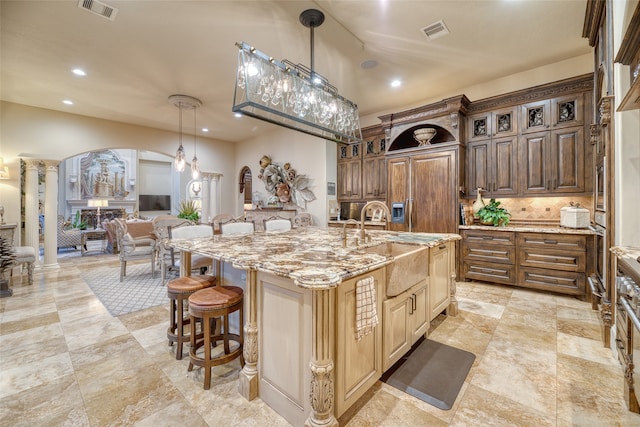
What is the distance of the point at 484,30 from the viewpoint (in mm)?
2928

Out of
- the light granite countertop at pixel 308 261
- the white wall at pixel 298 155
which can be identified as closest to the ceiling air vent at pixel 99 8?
the light granite countertop at pixel 308 261

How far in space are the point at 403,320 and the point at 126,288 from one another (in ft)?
13.6

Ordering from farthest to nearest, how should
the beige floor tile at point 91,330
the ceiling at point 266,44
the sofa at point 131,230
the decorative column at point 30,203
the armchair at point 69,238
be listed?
the armchair at point 69,238 < the sofa at point 131,230 < the decorative column at point 30,203 < the ceiling at point 266,44 < the beige floor tile at point 91,330

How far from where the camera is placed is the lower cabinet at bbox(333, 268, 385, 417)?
139 centimetres

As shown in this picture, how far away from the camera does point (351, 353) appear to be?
1.47m

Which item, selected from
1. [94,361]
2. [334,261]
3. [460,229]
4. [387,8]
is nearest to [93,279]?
[94,361]

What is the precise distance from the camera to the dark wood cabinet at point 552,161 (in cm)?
343

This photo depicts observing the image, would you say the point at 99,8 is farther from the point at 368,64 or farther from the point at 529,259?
the point at 529,259

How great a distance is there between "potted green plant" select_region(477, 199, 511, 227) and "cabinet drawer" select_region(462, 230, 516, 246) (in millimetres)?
236

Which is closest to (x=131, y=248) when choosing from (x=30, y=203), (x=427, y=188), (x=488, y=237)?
(x=30, y=203)

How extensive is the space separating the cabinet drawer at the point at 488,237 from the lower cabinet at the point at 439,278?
141 centimetres

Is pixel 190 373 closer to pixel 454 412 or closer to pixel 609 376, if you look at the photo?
pixel 454 412

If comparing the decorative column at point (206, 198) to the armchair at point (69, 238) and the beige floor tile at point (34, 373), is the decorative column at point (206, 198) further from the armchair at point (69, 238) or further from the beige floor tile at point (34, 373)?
the beige floor tile at point (34, 373)

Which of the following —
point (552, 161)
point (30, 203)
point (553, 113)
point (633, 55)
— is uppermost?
point (553, 113)
